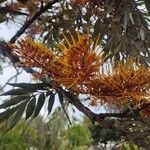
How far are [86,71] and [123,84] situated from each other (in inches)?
3.2

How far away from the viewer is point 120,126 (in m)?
1.14

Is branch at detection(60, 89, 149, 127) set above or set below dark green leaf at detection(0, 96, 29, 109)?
below

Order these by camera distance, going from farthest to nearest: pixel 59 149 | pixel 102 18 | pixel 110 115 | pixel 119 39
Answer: pixel 59 149 < pixel 102 18 < pixel 119 39 < pixel 110 115

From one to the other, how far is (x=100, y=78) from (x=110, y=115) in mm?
195

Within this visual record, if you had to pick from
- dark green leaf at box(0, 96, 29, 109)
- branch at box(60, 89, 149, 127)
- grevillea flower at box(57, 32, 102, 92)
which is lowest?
branch at box(60, 89, 149, 127)

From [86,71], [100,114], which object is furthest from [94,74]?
[100,114]

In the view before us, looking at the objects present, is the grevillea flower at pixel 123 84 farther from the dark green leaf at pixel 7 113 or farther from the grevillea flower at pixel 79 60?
the dark green leaf at pixel 7 113

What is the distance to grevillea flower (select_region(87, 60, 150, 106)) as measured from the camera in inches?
36.6

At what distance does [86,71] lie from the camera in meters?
0.92

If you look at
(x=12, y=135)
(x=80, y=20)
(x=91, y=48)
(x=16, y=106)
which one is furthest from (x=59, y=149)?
(x=91, y=48)

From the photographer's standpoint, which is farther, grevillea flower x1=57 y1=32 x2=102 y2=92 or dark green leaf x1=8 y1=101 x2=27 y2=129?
dark green leaf x1=8 y1=101 x2=27 y2=129

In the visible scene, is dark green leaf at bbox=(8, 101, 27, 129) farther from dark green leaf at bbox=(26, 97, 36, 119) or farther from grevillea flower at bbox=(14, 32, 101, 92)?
grevillea flower at bbox=(14, 32, 101, 92)

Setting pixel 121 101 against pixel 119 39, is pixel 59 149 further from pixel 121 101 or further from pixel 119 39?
pixel 121 101

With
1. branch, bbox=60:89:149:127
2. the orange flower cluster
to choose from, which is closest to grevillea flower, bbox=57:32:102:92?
the orange flower cluster
